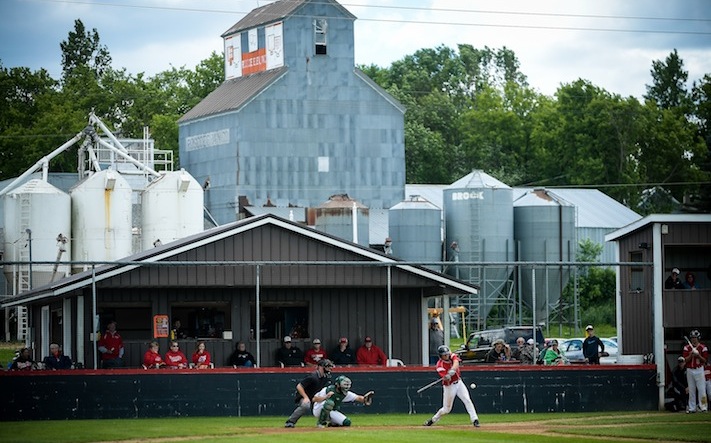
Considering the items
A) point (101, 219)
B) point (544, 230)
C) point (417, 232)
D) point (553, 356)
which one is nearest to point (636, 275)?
point (553, 356)

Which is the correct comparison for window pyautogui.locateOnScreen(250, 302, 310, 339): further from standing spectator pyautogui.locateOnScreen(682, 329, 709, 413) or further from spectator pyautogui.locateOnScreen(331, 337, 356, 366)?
standing spectator pyautogui.locateOnScreen(682, 329, 709, 413)

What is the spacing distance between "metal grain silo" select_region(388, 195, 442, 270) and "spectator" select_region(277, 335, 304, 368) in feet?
93.3

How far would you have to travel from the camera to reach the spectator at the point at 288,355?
34406mm

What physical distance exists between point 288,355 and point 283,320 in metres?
1.24

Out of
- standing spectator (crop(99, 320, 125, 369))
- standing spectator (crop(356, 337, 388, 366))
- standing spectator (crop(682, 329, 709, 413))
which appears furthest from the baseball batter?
standing spectator (crop(99, 320, 125, 369))

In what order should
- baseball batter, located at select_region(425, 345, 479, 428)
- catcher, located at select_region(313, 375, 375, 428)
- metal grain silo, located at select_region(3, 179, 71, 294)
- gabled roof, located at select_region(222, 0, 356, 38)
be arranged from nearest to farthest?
1. catcher, located at select_region(313, 375, 375, 428)
2. baseball batter, located at select_region(425, 345, 479, 428)
3. metal grain silo, located at select_region(3, 179, 71, 294)
4. gabled roof, located at select_region(222, 0, 356, 38)

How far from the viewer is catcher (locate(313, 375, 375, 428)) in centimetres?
2731

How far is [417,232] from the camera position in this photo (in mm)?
63281

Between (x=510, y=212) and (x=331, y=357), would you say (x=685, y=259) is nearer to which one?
(x=331, y=357)

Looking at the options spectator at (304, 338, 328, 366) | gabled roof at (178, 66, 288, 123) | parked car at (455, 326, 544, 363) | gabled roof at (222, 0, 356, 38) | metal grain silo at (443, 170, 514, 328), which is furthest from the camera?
gabled roof at (222, 0, 356, 38)

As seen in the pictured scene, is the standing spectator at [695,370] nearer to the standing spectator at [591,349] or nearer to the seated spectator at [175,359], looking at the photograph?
the standing spectator at [591,349]

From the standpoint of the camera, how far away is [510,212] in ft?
213

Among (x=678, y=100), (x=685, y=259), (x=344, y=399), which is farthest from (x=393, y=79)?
(x=344, y=399)

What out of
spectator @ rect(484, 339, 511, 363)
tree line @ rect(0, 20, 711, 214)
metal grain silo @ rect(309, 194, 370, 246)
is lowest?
spectator @ rect(484, 339, 511, 363)
